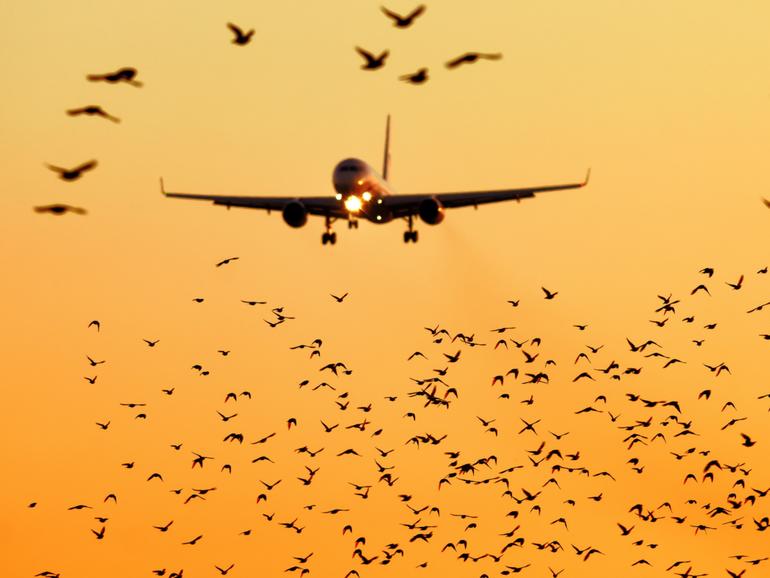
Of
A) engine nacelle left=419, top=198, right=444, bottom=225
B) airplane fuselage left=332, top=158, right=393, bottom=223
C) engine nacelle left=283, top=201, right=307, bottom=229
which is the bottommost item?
engine nacelle left=283, top=201, right=307, bottom=229

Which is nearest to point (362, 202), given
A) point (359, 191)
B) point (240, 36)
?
point (359, 191)

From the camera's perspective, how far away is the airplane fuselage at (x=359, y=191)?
124 meters

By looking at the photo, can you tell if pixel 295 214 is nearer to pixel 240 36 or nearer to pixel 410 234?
pixel 410 234

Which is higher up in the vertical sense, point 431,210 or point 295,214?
point 431,210

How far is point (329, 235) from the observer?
129 meters

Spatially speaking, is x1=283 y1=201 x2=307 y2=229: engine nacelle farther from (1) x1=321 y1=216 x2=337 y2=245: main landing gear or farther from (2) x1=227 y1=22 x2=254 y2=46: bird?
(2) x1=227 y1=22 x2=254 y2=46: bird

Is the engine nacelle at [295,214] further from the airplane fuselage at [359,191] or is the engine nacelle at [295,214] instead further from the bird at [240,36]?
the bird at [240,36]

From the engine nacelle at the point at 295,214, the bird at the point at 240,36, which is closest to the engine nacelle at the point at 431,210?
the engine nacelle at the point at 295,214

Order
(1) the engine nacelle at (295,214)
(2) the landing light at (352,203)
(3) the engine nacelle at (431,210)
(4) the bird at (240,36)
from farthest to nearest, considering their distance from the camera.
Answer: (2) the landing light at (352,203), (3) the engine nacelle at (431,210), (1) the engine nacelle at (295,214), (4) the bird at (240,36)

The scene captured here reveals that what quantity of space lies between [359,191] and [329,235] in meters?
6.68

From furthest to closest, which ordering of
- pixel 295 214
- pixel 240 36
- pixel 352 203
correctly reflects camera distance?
pixel 352 203, pixel 295 214, pixel 240 36

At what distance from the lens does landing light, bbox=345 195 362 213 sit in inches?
4872

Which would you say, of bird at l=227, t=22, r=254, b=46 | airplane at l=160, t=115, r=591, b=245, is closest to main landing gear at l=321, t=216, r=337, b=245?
airplane at l=160, t=115, r=591, b=245

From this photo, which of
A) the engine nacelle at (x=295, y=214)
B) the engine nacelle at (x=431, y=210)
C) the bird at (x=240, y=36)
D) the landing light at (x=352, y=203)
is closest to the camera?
the bird at (x=240, y=36)
